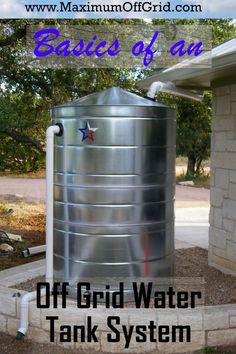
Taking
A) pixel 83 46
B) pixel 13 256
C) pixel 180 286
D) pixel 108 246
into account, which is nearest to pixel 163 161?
pixel 108 246

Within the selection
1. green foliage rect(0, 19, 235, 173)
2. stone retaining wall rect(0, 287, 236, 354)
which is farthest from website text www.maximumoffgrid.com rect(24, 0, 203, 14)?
stone retaining wall rect(0, 287, 236, 354)

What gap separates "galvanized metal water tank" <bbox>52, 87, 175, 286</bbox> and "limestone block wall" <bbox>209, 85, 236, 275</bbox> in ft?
4.07

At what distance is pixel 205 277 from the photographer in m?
5.37

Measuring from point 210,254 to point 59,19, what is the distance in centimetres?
437

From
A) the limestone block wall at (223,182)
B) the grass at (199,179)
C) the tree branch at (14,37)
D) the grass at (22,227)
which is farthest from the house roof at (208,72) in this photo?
the grass at (199,179)

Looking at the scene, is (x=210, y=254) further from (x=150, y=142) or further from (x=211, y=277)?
(x=150, y=142)

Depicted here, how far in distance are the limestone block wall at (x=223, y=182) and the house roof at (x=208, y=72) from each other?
21cm

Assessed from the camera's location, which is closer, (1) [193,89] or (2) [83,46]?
(1) [193,89]

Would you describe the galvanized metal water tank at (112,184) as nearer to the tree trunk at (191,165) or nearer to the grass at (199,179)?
the grass at (199,179)

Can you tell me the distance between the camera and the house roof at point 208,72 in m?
4.43

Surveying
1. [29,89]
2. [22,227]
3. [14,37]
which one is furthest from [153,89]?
[22,227]

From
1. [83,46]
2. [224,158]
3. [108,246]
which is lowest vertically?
[108,246]

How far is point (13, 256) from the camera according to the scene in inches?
278

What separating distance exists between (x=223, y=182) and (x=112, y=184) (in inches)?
74.5
